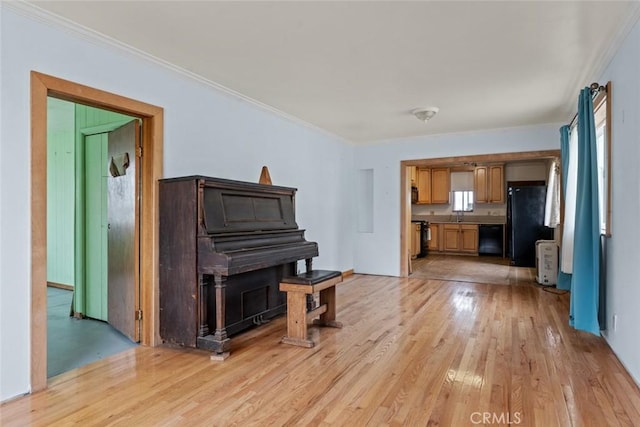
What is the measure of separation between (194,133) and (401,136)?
3646 mm

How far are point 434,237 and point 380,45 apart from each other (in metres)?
7.57

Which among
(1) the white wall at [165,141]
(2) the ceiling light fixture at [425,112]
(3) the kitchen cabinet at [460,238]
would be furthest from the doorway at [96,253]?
(3) the kitchen cabinet at [460,238]

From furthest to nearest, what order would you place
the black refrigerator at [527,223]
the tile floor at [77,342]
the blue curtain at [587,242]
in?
the black refrigerator at [527,223]
the blue curtain at [587,242]
the tile floor at [77,342]

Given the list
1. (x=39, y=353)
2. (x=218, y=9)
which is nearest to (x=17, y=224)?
(x=39, y=353)

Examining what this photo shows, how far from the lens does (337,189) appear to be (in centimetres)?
621

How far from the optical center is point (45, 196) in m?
2.40

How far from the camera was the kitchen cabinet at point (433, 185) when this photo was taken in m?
9.65

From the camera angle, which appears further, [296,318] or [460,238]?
[460,238]

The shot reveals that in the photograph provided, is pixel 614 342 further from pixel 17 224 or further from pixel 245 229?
pixel 17 224

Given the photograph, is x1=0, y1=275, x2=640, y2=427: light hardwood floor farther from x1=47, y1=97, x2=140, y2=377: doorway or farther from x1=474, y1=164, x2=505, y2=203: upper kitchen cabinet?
x1=474, y1=164, x2=505, y2=203: upper kitchen cabinet

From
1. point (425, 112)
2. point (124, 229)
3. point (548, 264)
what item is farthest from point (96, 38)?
point (548, 264)

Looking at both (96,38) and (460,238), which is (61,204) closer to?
(96,38)

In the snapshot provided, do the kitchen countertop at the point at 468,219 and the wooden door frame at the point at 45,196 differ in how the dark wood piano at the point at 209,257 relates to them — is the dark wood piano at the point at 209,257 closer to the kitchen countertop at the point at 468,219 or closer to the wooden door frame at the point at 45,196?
the wooden door frame at the point at 45,196

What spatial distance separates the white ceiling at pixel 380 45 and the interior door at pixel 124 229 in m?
0.89
